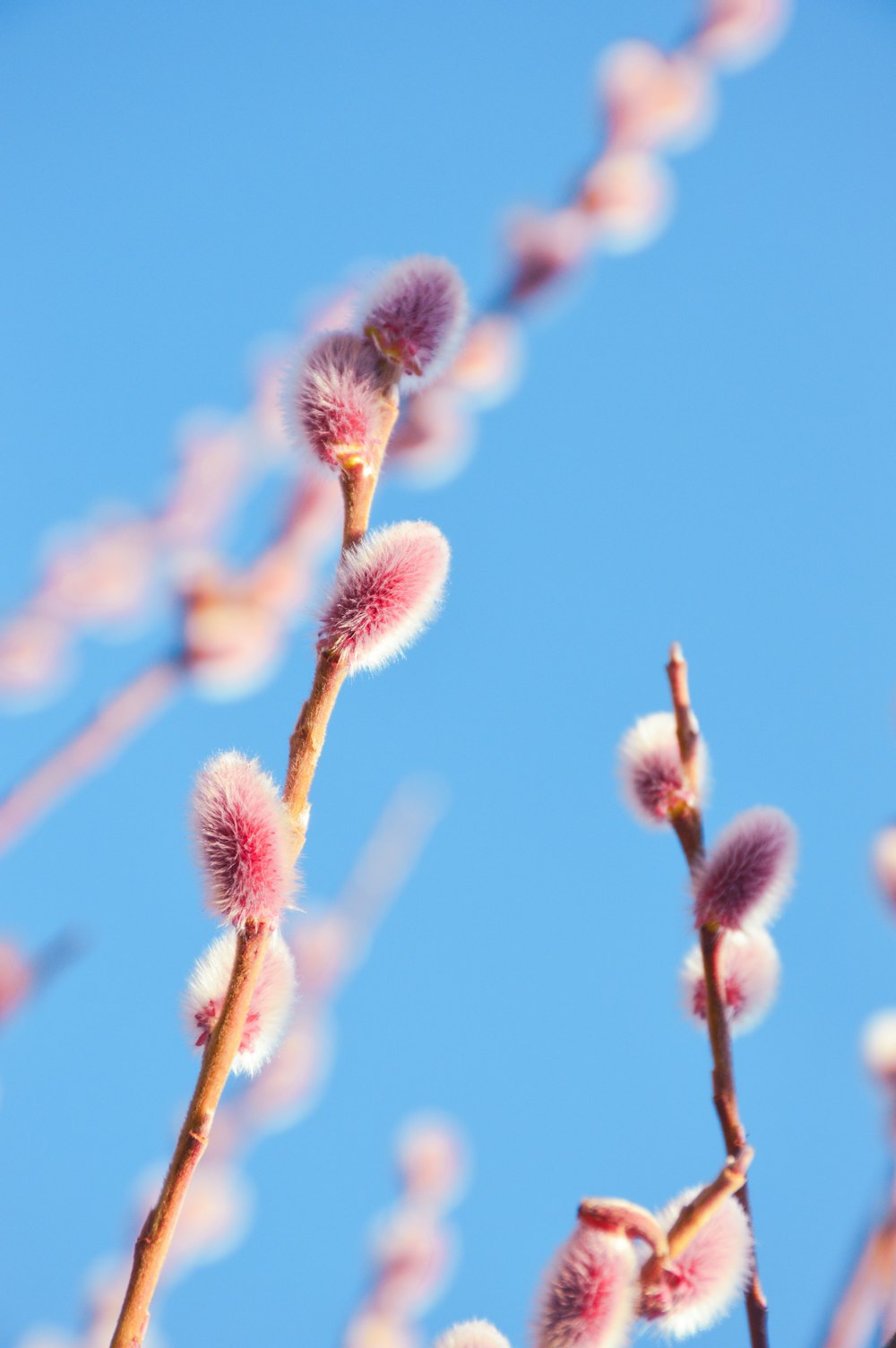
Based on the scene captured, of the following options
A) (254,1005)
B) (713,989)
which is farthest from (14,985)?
(713,989)

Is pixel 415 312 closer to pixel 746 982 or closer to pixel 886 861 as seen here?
pixel 746 982

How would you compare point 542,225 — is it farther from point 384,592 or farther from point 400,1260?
point 400,1260

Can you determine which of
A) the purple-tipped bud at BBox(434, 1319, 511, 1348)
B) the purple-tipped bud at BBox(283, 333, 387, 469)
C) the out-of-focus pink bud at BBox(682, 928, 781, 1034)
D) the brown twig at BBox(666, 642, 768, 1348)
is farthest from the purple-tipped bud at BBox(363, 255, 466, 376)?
the purple-tipped bud at BBox(434, 1319, 511, 1348)

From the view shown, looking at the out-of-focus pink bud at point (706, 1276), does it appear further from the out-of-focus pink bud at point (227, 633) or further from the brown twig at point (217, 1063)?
the out-of-focus pink bud at point (227, 633)

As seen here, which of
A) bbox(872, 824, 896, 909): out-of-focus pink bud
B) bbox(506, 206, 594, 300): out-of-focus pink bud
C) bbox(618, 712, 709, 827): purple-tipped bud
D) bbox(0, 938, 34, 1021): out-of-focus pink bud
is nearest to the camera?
bbox(618, 712, 709, 827): purple-tipped bud

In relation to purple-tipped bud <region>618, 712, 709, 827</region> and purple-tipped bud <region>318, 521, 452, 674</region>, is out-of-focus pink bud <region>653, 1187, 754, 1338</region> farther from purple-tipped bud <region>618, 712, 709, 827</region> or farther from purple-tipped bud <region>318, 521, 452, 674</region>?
purple-tipped bud <region>318, 521, 452, 674</region>
